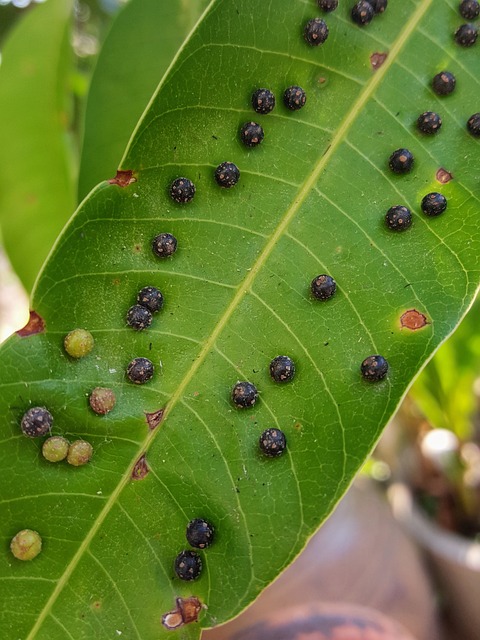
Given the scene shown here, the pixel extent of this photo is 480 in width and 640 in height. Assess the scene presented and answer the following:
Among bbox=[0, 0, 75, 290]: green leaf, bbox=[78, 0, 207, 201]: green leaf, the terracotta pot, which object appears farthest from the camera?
the terracotta pot

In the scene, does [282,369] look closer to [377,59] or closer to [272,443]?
[272,443]

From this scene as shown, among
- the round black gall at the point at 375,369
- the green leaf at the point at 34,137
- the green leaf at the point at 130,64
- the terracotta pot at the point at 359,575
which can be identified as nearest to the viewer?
the round black gall at the point at 375,369

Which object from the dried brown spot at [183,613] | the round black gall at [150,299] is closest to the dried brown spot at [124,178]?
the round black gall at [150,299]

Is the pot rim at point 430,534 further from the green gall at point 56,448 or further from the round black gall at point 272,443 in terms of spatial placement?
the green gall at point 56,448

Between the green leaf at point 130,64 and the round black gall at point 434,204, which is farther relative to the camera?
the green leaf at point 130,64

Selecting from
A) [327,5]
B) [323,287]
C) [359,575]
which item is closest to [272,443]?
[323,287]

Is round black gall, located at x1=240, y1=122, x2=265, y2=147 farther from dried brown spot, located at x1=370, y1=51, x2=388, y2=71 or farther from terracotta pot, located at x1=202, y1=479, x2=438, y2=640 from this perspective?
terracotta pot, located at x1=202, y1=479, x2=438, y2=640

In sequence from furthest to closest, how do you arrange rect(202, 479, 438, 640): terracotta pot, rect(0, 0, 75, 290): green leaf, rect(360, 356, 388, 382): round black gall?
rect(202, 479, 438, 640): terracotta pot
rect(0, 0, 75, 290): green leaf
rect(360, 356, 388, 382): round black gall

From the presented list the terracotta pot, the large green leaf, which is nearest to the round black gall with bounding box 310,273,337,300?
the large green leaf
